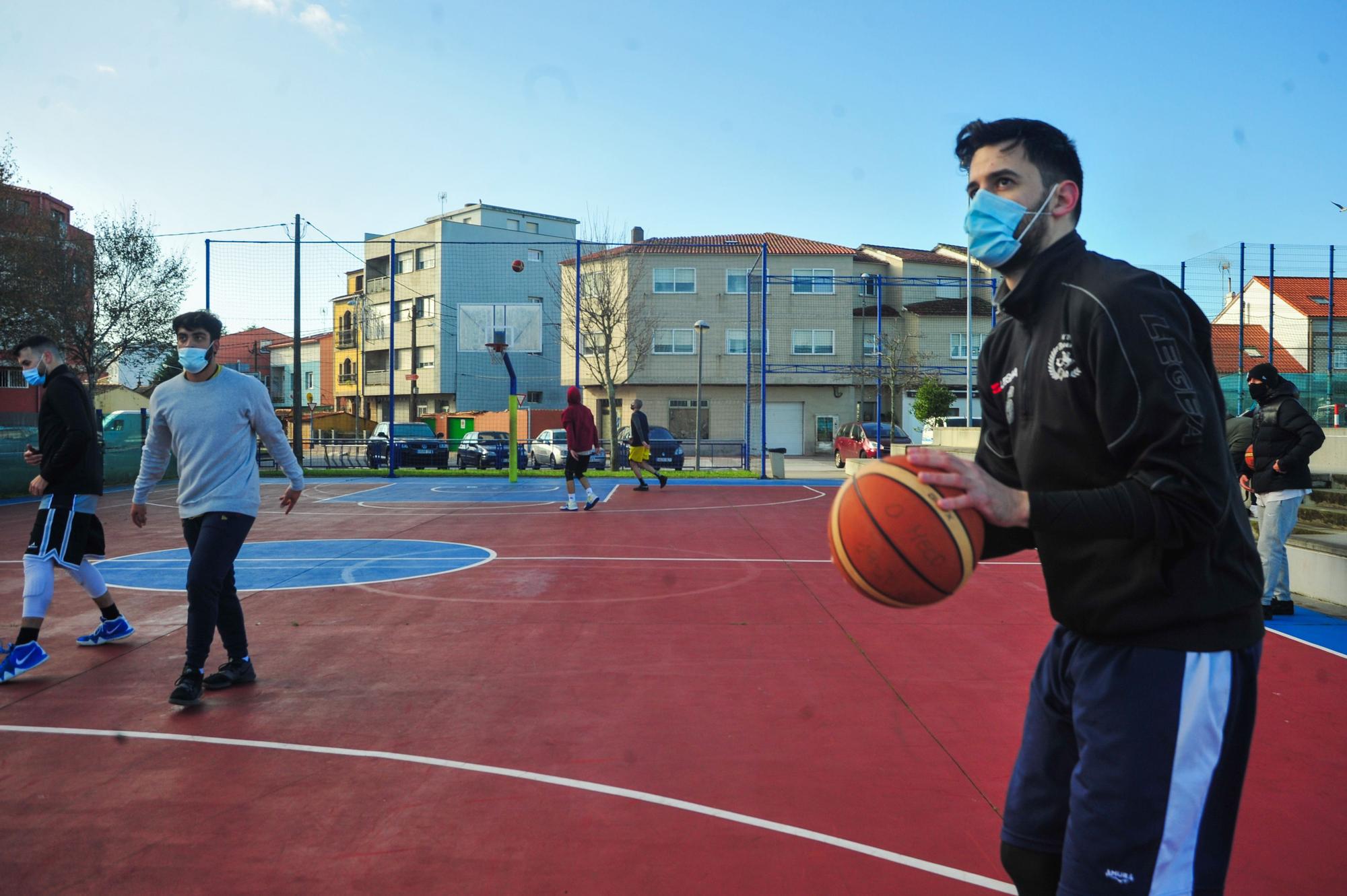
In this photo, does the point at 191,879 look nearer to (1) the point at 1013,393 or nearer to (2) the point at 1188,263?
(1) the point at 1013,393

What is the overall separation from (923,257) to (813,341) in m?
9.67

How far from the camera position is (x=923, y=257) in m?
44.6

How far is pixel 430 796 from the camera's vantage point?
3555mm

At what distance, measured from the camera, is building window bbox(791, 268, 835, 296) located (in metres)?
24.2

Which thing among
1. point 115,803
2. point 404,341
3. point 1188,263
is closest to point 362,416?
point 404,341

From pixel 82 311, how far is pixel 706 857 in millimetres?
31775

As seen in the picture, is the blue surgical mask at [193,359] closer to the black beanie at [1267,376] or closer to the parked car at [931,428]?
the black beanie at [1267,376]

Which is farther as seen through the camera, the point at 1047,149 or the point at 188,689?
the point at 188,689

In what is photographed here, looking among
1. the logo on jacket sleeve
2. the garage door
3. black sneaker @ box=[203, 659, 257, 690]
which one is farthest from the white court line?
the garage door

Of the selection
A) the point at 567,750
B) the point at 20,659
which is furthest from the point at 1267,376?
the point at 20,659

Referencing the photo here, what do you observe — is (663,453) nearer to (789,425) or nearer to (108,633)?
(789,425)

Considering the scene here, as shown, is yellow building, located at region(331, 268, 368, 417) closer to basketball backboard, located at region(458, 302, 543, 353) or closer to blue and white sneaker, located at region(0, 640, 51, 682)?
basketball backboard, located at region(458, 302, 543, 353)

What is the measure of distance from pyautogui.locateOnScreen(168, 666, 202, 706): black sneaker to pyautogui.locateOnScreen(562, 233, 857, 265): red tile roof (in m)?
28.0

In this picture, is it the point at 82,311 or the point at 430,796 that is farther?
the point at 82,311
